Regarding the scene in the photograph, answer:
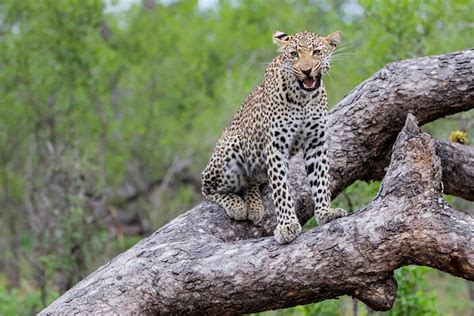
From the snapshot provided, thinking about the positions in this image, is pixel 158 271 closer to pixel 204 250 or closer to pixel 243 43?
pixel 204 250

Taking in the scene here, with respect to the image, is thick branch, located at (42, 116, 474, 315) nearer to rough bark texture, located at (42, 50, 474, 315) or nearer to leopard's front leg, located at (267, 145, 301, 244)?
rough bark texture, located at (42, 50, 474, 315)

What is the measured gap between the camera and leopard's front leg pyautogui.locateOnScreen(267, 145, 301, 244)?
296 inches

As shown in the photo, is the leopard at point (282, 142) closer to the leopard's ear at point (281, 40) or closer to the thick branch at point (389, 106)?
the leopard's ear at point (281, 40)

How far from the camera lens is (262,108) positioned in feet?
27.7

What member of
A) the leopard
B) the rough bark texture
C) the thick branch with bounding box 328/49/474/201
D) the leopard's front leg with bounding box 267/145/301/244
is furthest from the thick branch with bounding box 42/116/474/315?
the thick branch with bounding box 328/49/474/201

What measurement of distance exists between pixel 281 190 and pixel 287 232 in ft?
2.04

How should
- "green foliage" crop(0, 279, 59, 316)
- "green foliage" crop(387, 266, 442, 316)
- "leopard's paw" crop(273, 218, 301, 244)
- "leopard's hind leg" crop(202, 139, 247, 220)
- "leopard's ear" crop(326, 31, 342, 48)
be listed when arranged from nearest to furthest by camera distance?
"leopard's paw" crop(273, 218, 301, 244)
"leopard's ear" crop(326, 31, 342, 48)
"leopard's hind leg" crop(202, 139, 247, 220)
"green foliage" crop(387, 266, 442, 316)
"green foliage" crop(0, 279, 59, 316)

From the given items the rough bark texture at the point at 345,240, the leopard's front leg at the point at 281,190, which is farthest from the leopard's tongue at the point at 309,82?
the rough bark texture at the point at 345,240

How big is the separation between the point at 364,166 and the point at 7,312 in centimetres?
725

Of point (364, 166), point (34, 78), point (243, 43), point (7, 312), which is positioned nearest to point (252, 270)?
point (364, 166)

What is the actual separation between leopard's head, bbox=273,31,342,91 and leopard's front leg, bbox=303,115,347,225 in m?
0.48

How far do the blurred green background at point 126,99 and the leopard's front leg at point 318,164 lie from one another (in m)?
5.16

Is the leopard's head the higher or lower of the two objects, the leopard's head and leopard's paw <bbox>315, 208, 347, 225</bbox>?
the higher

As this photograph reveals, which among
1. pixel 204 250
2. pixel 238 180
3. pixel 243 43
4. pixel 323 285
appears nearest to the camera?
pixel 323 285
